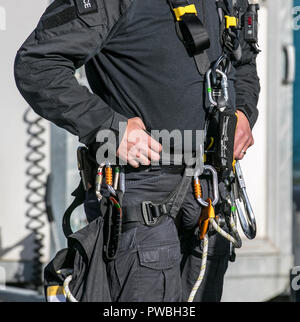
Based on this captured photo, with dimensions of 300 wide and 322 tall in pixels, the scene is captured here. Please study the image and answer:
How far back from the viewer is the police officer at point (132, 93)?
2.17 meters

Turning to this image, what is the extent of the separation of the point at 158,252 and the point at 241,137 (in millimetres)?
570

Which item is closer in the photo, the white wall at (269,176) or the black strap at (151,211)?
the black strap at (151,211)

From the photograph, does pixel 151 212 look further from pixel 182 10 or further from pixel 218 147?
pixel 182 10

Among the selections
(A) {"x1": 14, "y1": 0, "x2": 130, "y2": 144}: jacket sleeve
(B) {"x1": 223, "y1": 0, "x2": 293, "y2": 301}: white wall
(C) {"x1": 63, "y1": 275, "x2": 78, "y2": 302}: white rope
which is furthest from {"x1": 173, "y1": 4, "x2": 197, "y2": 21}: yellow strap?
(B) {"x1": 223, "y1": 0, "x2": 293, "y2": 301}: white wall

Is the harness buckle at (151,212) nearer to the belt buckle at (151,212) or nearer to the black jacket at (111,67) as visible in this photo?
the belt buckle at (151,212)

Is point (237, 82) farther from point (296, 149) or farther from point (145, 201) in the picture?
→ point (296, 149)

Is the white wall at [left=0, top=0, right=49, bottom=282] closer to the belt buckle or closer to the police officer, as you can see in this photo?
the police officer

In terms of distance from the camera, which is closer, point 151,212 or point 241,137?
point 151,212

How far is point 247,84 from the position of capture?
2.71m

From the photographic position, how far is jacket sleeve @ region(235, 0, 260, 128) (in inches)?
104

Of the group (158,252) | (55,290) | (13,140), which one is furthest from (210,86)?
(13,140)

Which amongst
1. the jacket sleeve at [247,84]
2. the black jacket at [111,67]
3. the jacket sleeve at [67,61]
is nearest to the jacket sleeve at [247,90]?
the jacket sleeve at [247,84]

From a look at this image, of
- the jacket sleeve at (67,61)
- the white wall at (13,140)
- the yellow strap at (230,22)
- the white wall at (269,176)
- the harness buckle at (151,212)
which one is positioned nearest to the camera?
the jacket sleeve at (67,61)

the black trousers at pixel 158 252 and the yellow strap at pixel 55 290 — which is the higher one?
the black trousers at pixel 158 252
